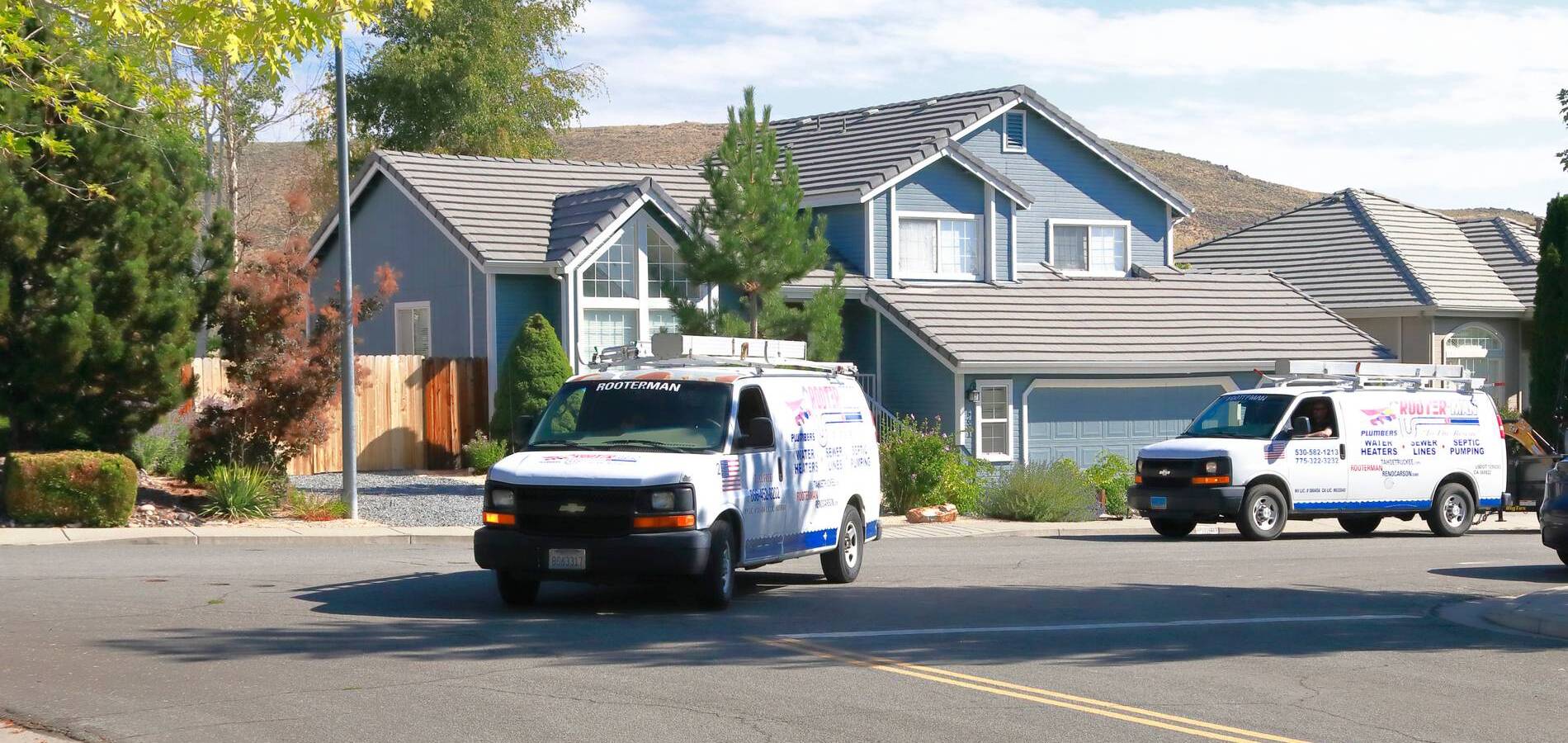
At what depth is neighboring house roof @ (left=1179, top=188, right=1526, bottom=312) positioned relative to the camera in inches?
1581

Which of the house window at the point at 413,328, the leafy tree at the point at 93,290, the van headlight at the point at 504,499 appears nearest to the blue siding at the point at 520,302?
the house window at the point at 413,328

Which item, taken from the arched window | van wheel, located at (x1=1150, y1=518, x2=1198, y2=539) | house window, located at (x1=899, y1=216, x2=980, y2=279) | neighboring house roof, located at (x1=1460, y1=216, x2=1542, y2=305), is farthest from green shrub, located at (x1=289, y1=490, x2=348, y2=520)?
neighboring house roof, located at (x1=1460, y1=216, x2=1542, y2=305)

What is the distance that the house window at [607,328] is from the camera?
30766 millimetres

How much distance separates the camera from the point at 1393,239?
4238 cm

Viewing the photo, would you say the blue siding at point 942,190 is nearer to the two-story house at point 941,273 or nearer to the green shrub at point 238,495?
the two-story house at point 941,273

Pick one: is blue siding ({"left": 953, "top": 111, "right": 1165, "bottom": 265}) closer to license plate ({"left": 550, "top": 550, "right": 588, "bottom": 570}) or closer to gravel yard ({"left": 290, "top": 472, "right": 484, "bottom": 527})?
gravel yard ({"left": 290, "top": 472, "right": 484, "bottom": 527})

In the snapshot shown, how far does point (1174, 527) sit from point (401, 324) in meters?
17.0

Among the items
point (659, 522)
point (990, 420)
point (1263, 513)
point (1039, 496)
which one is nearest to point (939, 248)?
point (990, 420)

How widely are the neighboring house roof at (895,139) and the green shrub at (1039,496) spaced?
955cm

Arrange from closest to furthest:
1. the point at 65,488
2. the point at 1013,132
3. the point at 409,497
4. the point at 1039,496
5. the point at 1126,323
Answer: the point at 65,488, the point at 409,497, the point at 1039,496, the point at 1126,323, the point at 1013,132

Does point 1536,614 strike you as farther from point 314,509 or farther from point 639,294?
point 639,294

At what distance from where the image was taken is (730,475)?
14133 mm

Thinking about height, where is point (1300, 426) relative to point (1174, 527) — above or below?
above

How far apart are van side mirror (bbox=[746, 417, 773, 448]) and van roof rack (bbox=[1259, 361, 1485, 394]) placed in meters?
11.2
